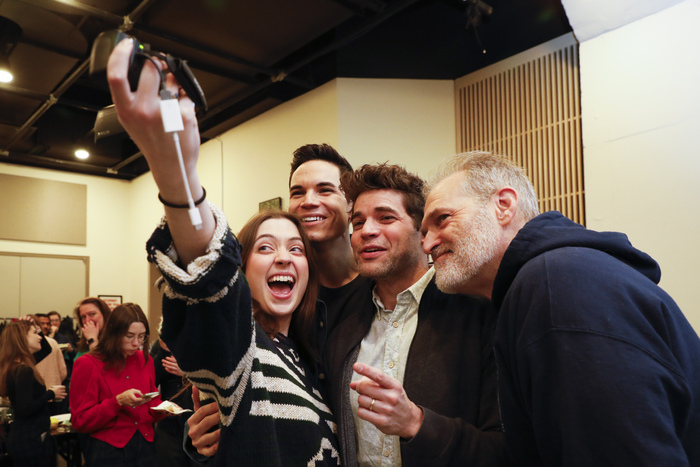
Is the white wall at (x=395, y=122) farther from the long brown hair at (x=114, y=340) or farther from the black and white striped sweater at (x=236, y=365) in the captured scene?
the black and white striped sweater at (x=236, y=365)

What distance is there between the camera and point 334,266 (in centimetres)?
Answer: 266

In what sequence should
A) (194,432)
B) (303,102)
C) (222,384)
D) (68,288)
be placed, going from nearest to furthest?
1. (222,384)
2. (194,432)
3. (303,102)
4. (68,288)

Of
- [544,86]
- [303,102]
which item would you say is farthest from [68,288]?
[544,86]

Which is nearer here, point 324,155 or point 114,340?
point 324,155

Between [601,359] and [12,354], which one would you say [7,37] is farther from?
[601,359]

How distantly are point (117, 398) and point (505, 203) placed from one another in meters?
3.17

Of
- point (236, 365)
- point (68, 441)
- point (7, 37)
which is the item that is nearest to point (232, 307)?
point (236, 365)

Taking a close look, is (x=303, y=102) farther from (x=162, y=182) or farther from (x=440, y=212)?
(x=162, y=182)

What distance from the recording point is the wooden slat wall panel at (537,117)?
4.77m

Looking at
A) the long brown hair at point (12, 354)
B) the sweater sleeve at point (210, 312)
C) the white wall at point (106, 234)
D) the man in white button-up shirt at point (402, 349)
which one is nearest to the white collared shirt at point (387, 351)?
the man in white button-up shirt at point (402, 349)

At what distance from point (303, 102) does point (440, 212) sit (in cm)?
484

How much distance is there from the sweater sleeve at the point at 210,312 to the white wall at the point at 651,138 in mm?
3680

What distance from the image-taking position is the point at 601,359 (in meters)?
1.03

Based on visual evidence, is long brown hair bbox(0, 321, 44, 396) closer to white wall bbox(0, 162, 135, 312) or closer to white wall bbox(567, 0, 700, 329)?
white wall bbox(567, 0, 700, 329)
